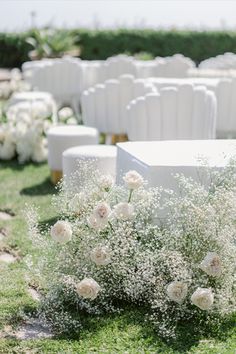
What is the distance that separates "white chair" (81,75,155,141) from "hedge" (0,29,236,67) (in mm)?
12350

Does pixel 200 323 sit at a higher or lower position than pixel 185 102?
lower

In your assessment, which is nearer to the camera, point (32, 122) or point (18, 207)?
point (18, 207)

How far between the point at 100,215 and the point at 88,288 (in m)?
0.39

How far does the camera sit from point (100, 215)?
3994 mm

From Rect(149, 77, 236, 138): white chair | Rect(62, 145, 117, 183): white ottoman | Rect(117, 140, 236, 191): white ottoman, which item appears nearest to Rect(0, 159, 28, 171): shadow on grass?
Rect(149, 77, 236, 138): white chair

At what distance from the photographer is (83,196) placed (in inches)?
168

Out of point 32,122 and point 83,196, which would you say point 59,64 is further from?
point 83,196

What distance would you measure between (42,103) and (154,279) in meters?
5.45

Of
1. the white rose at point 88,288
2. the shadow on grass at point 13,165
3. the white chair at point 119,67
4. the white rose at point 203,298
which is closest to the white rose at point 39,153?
the shadow on grass at point 13,165

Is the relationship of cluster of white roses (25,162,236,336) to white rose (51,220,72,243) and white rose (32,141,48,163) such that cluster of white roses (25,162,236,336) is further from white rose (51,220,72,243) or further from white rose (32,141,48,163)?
white rose (32,141,48,163)

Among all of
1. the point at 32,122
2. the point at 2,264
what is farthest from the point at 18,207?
the point at 32,122

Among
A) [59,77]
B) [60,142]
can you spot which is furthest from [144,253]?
[59,77]

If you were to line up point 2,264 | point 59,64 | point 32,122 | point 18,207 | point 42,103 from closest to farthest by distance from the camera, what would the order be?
point 2,264, point 18,207, point 32,122, point 42,103, point 59,64

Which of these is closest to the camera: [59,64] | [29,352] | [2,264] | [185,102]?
[29,352]
